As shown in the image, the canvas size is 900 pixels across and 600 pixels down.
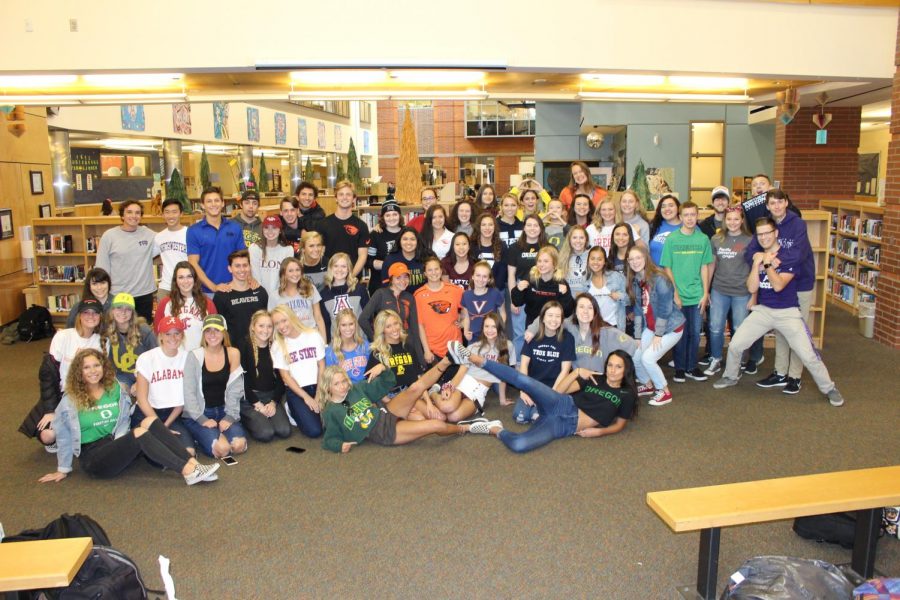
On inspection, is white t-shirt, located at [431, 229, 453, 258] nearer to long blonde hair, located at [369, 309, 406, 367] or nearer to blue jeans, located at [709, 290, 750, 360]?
long blonde hair, located at [369, 309, 406, 367]

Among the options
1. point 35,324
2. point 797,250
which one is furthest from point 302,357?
point 35,324

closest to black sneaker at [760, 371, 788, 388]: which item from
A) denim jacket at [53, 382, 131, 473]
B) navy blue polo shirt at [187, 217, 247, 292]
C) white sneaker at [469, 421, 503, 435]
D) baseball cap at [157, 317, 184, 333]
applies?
white sneaker at [469, 421, 503, 435]

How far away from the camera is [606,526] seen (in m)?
4.29

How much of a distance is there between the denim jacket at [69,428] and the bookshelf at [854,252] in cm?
893

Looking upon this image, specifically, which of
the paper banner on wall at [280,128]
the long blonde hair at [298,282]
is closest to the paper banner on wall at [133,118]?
the paper banner on wall at [280,128]

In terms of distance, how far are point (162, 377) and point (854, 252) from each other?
9917 mm

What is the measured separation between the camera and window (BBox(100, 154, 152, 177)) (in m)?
14.2

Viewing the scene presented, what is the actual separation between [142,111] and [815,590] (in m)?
14.6

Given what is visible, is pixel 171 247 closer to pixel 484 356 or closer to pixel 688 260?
pixel 484 356

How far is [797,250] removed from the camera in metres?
6.70

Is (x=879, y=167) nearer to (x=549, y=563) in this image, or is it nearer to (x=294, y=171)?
(x=294, y=171)

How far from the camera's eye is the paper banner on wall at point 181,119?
15780 mm

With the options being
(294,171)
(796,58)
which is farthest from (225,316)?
(294,171)

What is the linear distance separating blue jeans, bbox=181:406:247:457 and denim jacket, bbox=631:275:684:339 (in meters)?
3.76
